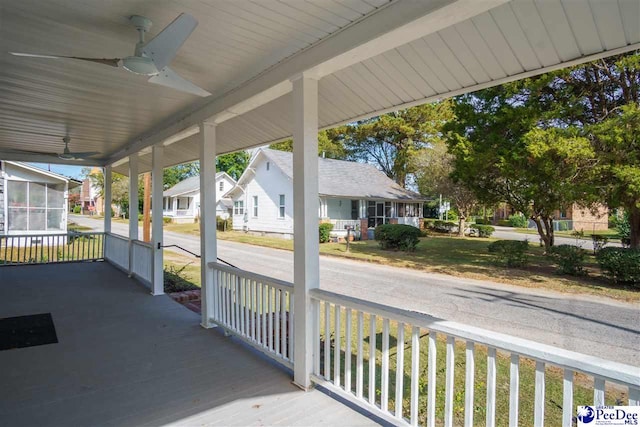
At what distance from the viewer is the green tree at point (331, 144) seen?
26748 mm

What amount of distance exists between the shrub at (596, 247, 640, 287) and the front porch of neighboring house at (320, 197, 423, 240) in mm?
9780

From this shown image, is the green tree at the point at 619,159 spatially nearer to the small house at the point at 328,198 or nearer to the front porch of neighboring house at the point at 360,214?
the front porch of neighboring house at the point at 360,214

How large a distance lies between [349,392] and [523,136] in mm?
8841

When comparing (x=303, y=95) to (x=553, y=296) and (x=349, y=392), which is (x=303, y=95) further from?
(x=553, y=296)

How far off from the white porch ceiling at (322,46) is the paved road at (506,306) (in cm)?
367

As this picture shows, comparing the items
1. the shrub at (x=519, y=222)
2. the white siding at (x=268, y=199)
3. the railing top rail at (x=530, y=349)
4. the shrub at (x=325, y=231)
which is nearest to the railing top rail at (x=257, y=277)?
the railing top rail at (x=530, y=349)

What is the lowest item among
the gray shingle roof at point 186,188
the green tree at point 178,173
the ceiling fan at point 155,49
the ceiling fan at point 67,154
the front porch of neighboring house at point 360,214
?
the front porch of neighboring house at point 360,214

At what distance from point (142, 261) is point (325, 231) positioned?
1042 cm

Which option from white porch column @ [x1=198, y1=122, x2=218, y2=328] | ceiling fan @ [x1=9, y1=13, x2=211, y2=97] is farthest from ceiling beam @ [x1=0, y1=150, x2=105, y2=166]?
ceiling fan @ [x1=9, y1=13, x2=211, y2=97]

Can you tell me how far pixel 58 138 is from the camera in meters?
6.11

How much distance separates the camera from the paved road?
15.7 feet

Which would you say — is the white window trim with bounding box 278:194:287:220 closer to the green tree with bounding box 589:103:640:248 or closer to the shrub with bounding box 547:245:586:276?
the shrub with bounding box 547:245:586:276

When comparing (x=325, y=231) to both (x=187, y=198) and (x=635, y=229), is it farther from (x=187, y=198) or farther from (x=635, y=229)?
(x=187, y=198)

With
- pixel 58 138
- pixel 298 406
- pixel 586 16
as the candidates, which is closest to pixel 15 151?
pixel 58 138
